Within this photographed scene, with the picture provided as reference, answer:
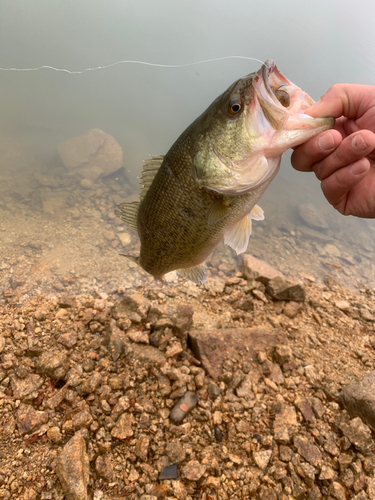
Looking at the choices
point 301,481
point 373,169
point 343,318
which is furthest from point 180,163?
point 343,318

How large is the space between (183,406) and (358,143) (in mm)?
2206

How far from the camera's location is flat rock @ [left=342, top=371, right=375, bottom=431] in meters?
2.13

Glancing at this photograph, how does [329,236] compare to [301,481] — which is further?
[329,236]

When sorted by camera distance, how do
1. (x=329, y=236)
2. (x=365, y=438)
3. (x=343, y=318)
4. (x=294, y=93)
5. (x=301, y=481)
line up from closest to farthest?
(x=294, y=93), (x=301, y=481), (x=365, y=438), (x=343, y=318), (x=329, y=236)

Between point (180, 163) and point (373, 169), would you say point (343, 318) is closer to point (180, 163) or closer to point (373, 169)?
point (373, 169)

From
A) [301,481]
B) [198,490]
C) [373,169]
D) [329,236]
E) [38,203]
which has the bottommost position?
[38,203]

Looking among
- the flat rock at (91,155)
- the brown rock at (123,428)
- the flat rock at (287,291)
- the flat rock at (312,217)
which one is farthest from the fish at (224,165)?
the flat rock at (312,217)

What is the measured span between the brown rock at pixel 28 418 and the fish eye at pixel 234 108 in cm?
238

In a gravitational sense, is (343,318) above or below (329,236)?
above

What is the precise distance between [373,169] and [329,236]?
7274 mm

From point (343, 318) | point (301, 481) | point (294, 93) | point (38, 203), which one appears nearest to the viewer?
point (294, 93)

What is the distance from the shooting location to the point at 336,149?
5.25ft

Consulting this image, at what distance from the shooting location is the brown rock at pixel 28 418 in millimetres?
1863

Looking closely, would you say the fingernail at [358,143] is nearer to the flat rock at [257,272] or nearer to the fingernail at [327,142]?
the fingernail at [327,142]
